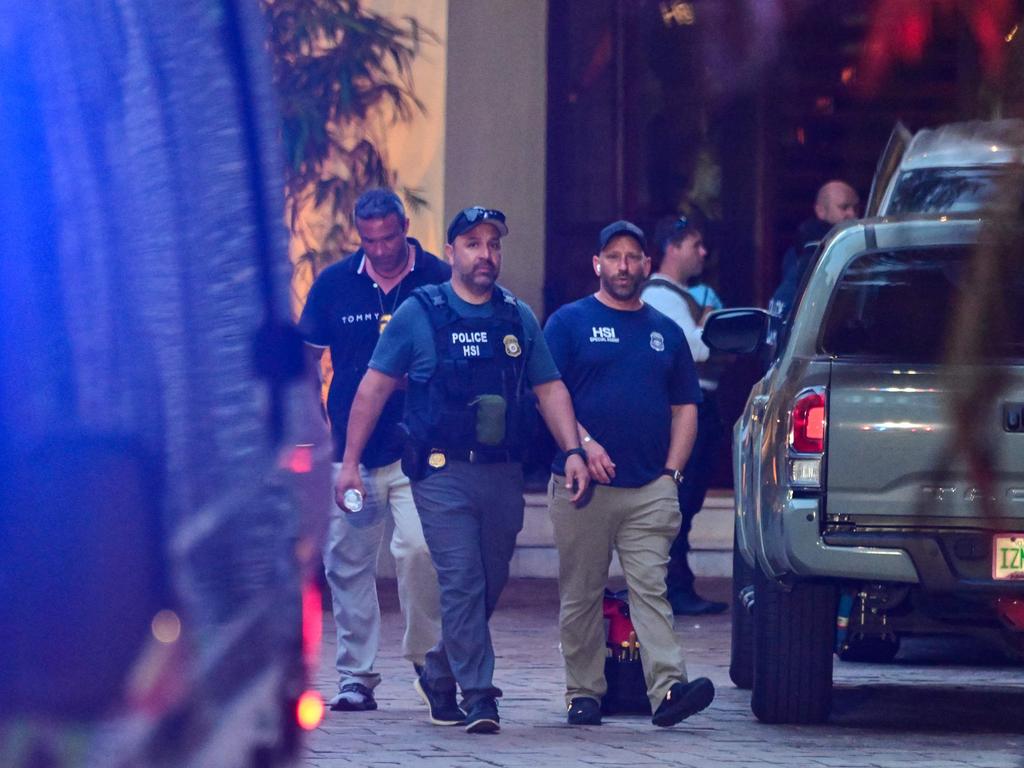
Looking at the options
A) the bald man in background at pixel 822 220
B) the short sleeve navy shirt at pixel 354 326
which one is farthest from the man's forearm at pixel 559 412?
the bald man in background at pixel 822 220

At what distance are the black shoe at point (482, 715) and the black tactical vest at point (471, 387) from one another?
0.94 m

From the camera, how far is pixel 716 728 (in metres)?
8.41

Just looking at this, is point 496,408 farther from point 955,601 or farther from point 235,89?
point 235,89

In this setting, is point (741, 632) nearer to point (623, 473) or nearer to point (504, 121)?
point (623, 473)

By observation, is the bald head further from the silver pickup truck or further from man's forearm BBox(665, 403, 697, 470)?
man's forearm BBox(665, 403, 697, 470)

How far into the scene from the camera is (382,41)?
13438 millimetres

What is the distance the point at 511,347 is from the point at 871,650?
340 cm

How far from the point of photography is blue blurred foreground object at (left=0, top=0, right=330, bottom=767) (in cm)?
261

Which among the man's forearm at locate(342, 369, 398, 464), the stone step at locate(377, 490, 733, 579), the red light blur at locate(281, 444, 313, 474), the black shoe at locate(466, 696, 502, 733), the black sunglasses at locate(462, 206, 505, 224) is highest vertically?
the black sunglasses at locate(462, 206, 505, 224)

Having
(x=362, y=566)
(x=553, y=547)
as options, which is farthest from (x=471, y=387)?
(x=553, y=547)

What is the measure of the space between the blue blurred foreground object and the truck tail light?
16.1 ft

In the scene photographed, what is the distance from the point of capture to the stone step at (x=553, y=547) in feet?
46.2

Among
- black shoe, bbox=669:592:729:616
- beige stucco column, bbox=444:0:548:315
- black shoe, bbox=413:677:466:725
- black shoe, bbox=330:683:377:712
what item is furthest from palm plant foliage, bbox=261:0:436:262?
black shoe, bbox=413:677:466:725

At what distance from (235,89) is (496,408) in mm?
5134
